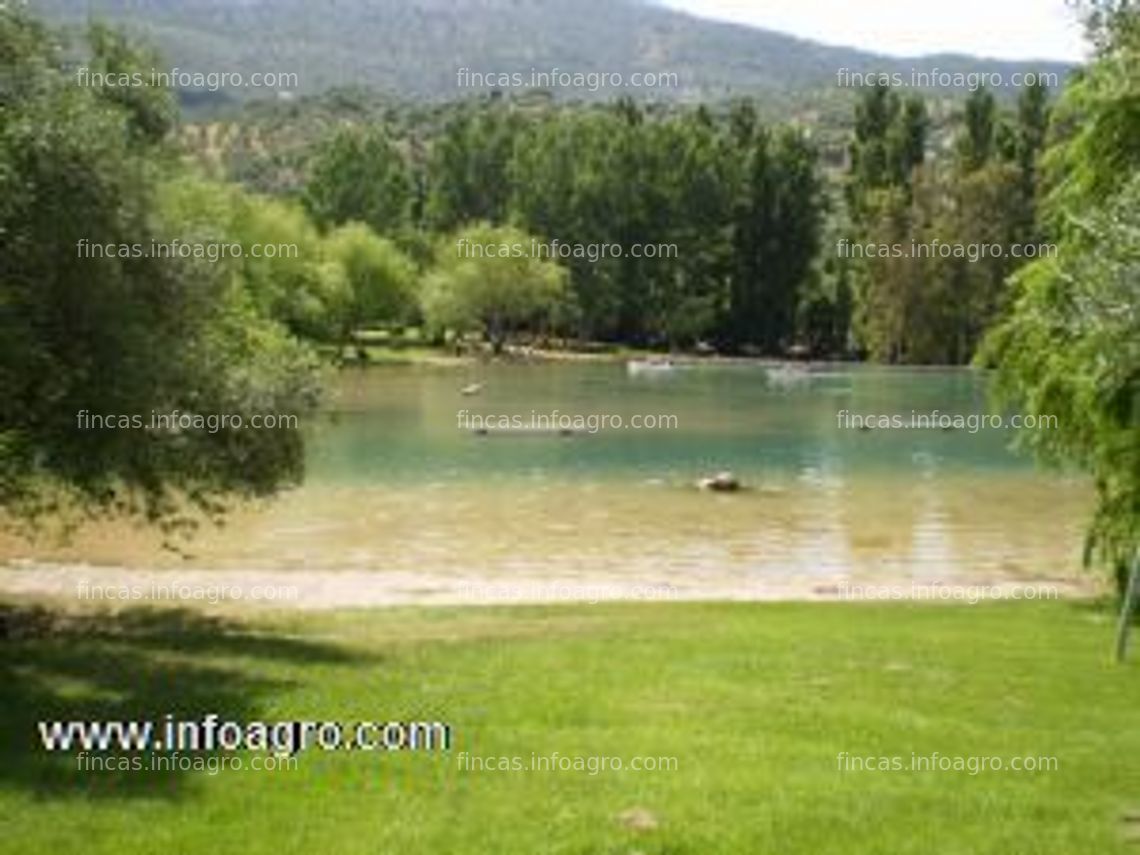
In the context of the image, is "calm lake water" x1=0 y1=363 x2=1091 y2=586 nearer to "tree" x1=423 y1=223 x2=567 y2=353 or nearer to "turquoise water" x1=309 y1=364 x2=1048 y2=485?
"turquoise water" x1=309 y1=364 x2=1048 y2=485

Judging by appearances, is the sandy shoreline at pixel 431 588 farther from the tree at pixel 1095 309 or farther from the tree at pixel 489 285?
the tree at pixel 489 285

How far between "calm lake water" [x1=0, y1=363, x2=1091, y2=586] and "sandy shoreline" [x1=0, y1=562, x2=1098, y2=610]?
944 millimetres

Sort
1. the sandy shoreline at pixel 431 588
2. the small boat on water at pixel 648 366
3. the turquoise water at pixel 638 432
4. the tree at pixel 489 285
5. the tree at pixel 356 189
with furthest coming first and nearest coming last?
1. the tree at pixel 356 189
2. the tree at pixel 489 285
3. the small boat on water at pixel 648 366
4. the turquoise water at pixel 638 432
5. the sandy shoreline at pixel 431 588

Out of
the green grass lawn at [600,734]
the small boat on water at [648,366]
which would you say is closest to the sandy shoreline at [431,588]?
the green grass lawn at [600,734]

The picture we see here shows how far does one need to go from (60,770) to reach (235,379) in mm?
10026

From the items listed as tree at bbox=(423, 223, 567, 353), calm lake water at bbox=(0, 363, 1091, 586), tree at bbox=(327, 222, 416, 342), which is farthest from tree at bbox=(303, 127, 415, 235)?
calm lake water at bbox=(0, 363, 1091, 586)

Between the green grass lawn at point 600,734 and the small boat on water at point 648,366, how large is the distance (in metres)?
89.3

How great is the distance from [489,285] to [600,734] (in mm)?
111325

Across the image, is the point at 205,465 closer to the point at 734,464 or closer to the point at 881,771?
the point at 881,771

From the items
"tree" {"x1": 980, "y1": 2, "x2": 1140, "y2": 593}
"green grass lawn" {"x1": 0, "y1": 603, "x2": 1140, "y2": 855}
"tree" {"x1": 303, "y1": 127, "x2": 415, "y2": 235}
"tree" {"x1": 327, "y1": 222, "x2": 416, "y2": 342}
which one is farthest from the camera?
"tree" {"x1": 303, "y1": 127, "x2": 415, "y2": 235}

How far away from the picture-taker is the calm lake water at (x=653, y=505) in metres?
35.8

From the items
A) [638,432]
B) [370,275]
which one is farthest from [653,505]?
[370,275]

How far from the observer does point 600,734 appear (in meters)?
14.0

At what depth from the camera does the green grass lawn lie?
1109 cm
